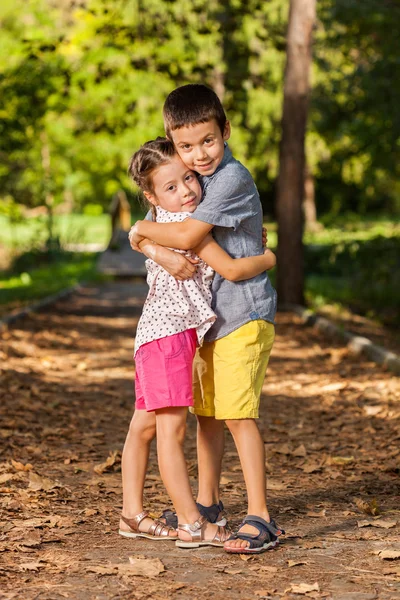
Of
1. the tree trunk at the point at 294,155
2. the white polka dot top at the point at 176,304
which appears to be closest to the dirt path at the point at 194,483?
the white polka dot top at the point at 176,304

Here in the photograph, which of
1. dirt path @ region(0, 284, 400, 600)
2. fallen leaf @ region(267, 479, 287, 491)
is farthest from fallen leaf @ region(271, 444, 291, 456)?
fallen leaf @ region(267, 479, 287, 491)

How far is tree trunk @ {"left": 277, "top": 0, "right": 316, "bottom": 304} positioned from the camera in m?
15.9

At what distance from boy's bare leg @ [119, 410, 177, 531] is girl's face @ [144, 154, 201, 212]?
95cm

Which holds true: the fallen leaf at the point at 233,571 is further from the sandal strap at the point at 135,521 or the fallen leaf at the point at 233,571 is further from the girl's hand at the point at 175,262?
the girl's hand at the point at 175,262

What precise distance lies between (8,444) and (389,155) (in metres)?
11.5

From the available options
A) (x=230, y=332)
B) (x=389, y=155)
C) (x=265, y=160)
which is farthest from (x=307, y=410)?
(x=265, y=160)

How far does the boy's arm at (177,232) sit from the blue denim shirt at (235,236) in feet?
0.16

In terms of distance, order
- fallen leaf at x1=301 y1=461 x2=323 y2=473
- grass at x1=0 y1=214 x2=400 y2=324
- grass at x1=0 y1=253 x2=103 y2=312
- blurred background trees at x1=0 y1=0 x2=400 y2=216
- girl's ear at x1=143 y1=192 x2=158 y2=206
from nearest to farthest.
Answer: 1. girl's ear at x1=143 y1=192 x2=158 y2=206
2. fallen leaf at x1=301 y1=461 x2=323 y2=473
3. blurred background trees at x1=0 y1=0 x2=400 y2=216
4. grass at x1=0 y1=214 x2=400 y2=324
5. grass at x1=0 y1=253 x2=103 y2=312

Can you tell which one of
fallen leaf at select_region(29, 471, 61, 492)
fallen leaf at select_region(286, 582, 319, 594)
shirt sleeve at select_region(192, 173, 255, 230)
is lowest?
fallen leaf at select_region(29, 471, 61, 492)

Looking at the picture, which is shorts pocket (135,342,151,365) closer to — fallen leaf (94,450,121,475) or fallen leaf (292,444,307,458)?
fallen leaf (94,450,121,475)

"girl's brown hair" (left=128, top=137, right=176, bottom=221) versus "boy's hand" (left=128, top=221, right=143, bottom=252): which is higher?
"girl's brown hair" (left=128, top=137, right=176, bottom=221)

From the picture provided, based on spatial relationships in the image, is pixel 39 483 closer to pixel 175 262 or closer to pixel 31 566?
pixel 31 566

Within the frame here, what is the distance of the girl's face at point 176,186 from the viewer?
170 inches

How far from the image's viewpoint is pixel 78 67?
16453 millimetres
